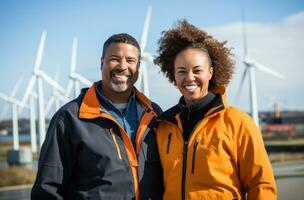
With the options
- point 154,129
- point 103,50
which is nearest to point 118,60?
point 103,50

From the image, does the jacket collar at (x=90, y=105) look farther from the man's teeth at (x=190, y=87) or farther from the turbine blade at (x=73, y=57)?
the turbine blade at (x=73, y=57)

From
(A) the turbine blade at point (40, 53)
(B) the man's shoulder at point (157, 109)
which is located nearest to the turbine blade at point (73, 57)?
(A) the turbine blade at point (40, 53)

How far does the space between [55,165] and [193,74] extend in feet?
5.19

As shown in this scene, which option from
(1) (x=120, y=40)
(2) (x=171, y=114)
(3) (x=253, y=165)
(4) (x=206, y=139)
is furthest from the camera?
(1) (x=120, y=40)

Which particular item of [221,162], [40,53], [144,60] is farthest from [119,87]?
[40,53]

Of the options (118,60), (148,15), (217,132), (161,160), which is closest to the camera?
(217,132)

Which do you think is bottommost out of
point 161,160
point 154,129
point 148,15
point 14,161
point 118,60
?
point 14,161

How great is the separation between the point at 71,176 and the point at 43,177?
0.29 m

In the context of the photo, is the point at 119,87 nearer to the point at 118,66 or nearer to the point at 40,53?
the point at 118,66

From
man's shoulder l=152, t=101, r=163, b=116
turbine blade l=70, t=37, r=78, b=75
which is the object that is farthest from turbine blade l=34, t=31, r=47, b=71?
man's shoulder l=152, t=101, r=163, b=116

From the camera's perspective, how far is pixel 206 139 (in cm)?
368

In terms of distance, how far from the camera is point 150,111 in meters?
4.30

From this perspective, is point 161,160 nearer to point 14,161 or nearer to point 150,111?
point 150,111

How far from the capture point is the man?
3717 mm
